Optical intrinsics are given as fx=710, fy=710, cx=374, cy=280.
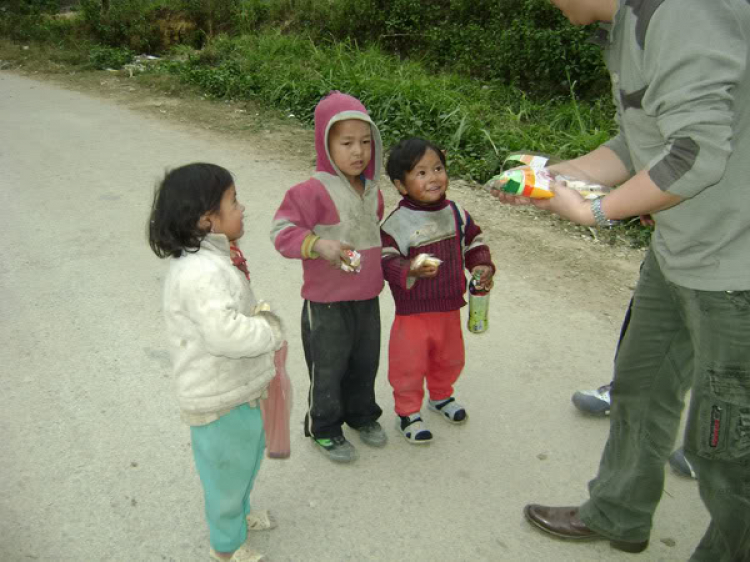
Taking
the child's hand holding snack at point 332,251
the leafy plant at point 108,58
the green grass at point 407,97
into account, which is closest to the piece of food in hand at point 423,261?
the child's hand holding snack at point 332,251

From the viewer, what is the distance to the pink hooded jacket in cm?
276

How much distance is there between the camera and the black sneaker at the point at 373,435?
124 inches

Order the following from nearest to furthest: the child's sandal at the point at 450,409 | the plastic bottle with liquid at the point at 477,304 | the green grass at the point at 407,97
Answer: the plastic bottle with liquid at the point at 477,304 < the child's sandal at the point at 450,409 < the green grass at the point at 407,97

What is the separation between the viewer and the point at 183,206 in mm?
2145

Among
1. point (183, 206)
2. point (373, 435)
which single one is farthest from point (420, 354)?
point (183, 206)

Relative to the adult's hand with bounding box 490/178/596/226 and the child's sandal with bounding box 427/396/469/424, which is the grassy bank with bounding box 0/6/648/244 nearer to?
the child's sandal with bounding box 427/396/469/424

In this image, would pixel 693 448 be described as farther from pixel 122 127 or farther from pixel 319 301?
pixel 122 127

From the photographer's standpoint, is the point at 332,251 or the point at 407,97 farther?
the point at 407,97

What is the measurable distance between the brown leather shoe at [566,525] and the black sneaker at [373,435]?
770mm

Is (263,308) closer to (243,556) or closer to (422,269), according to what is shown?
(422,269)

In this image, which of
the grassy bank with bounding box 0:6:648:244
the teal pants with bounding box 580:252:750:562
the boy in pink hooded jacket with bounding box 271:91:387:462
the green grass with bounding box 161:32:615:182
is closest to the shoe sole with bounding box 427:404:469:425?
the boy in pink hooded jacket with bounding box 271:91:387:462

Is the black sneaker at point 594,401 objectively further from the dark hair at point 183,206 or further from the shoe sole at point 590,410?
the dark hair at point 183,206

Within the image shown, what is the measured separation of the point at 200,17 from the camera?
42.1 ft

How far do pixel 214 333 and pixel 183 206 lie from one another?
399 millimetres
